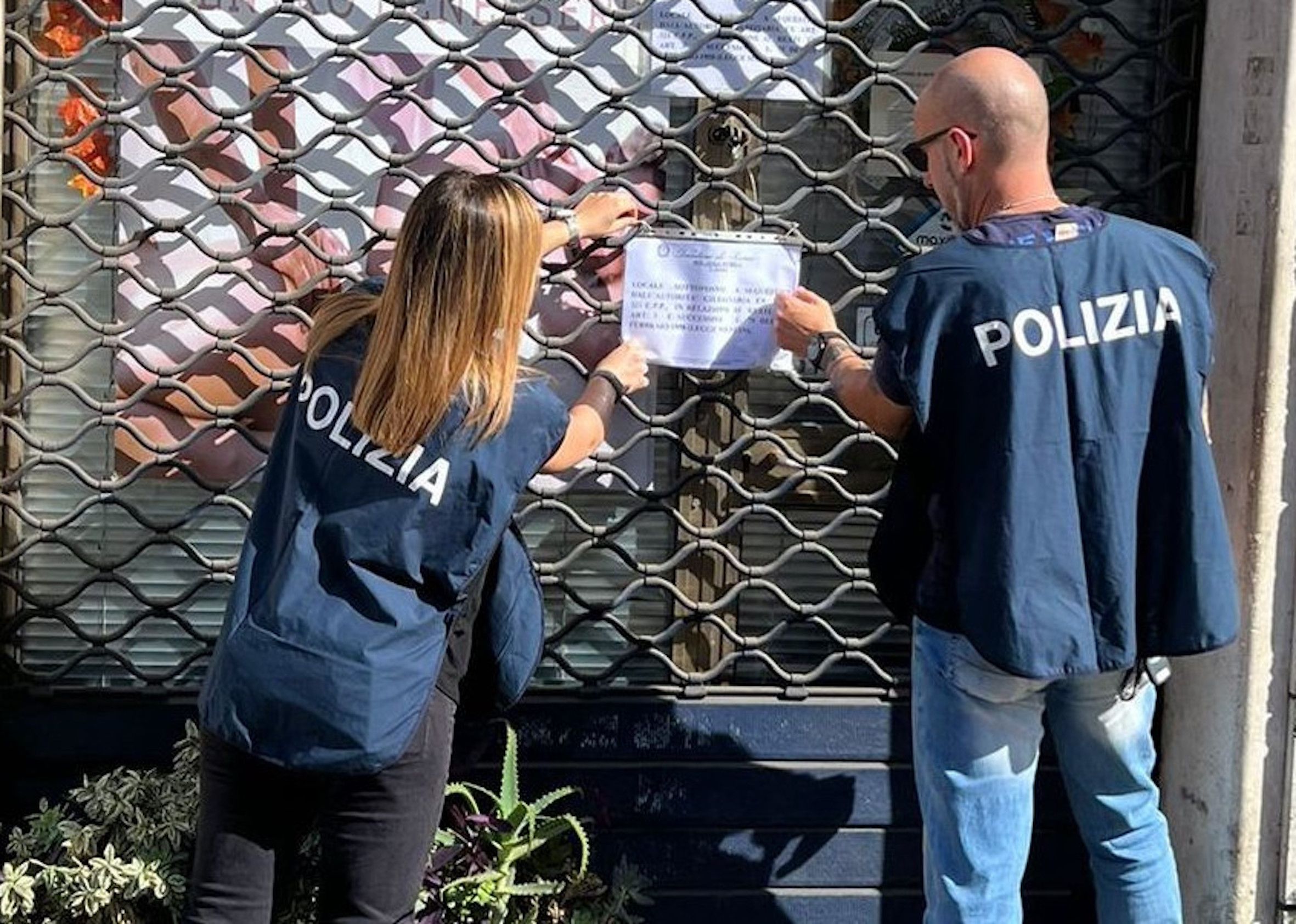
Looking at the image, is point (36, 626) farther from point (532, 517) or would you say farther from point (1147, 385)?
point (1147, 385)

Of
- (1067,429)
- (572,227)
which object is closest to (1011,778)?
(1067,429)

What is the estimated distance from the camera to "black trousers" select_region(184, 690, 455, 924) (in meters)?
2.90

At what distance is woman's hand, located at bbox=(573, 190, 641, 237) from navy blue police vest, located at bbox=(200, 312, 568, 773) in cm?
84

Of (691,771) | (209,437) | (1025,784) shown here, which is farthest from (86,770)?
Result: (1025,784)

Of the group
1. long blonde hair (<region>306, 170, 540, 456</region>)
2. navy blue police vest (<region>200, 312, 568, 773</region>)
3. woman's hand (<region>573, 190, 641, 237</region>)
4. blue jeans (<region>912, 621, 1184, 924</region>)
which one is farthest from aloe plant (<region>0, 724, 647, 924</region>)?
woman's hand (<region>573, 190, 641, 237</region>)

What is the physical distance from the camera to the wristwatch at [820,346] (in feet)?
11.6

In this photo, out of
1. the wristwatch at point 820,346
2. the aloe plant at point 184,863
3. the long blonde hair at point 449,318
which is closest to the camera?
the long blonde hair at point 449,318

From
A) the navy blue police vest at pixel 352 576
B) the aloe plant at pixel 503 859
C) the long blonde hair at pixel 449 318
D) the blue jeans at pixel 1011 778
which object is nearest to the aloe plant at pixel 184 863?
the aloe plant at pixel 503 859

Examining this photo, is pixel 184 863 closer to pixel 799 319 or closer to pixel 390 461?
pixel 390 461

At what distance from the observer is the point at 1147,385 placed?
300 cm

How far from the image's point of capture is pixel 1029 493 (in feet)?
9.67

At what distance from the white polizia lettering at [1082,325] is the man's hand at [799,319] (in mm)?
680

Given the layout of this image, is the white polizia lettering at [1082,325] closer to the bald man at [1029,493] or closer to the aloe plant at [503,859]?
the bald man at [1029,493]

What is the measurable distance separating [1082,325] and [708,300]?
100cm
